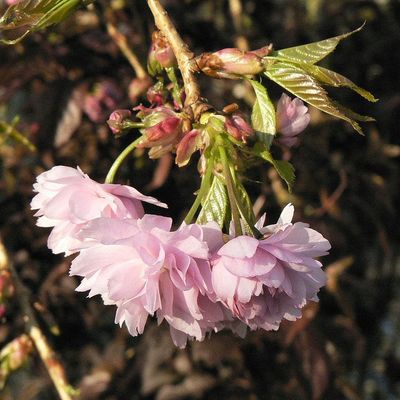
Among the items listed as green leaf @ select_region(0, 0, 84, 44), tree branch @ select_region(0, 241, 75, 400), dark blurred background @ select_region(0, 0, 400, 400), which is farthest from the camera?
dark blurred background @ select_region(0, 0, 400, 400)

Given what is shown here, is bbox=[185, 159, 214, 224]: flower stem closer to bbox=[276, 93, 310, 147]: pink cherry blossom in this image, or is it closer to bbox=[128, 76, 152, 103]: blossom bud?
bbox=[276, 93, 310, 147]: pink cherry blossom

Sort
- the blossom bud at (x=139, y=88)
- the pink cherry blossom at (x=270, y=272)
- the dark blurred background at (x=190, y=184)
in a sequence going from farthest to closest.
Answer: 1. the dark blurred background at (x=190, y=184)
2. the blossom bud at (x=139, y=88)
3. the pink cherry blossom at (x=270, y=272)

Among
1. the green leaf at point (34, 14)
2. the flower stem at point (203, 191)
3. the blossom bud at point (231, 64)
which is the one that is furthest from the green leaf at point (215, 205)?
the green leaf at point (34, 14)

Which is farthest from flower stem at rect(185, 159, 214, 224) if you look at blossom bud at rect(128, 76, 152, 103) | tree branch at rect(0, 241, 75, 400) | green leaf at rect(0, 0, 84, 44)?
blossom bud at rect(128, 76, 152, 103)

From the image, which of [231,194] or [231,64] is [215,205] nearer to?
[231,194]

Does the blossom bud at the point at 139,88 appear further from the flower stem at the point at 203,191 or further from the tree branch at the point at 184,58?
the flower stem at the point at 203,191

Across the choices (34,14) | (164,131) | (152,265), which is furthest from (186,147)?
(34,14)

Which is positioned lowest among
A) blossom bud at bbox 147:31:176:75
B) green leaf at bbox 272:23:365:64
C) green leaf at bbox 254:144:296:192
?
green leaf at bbox 254:144:296:192
